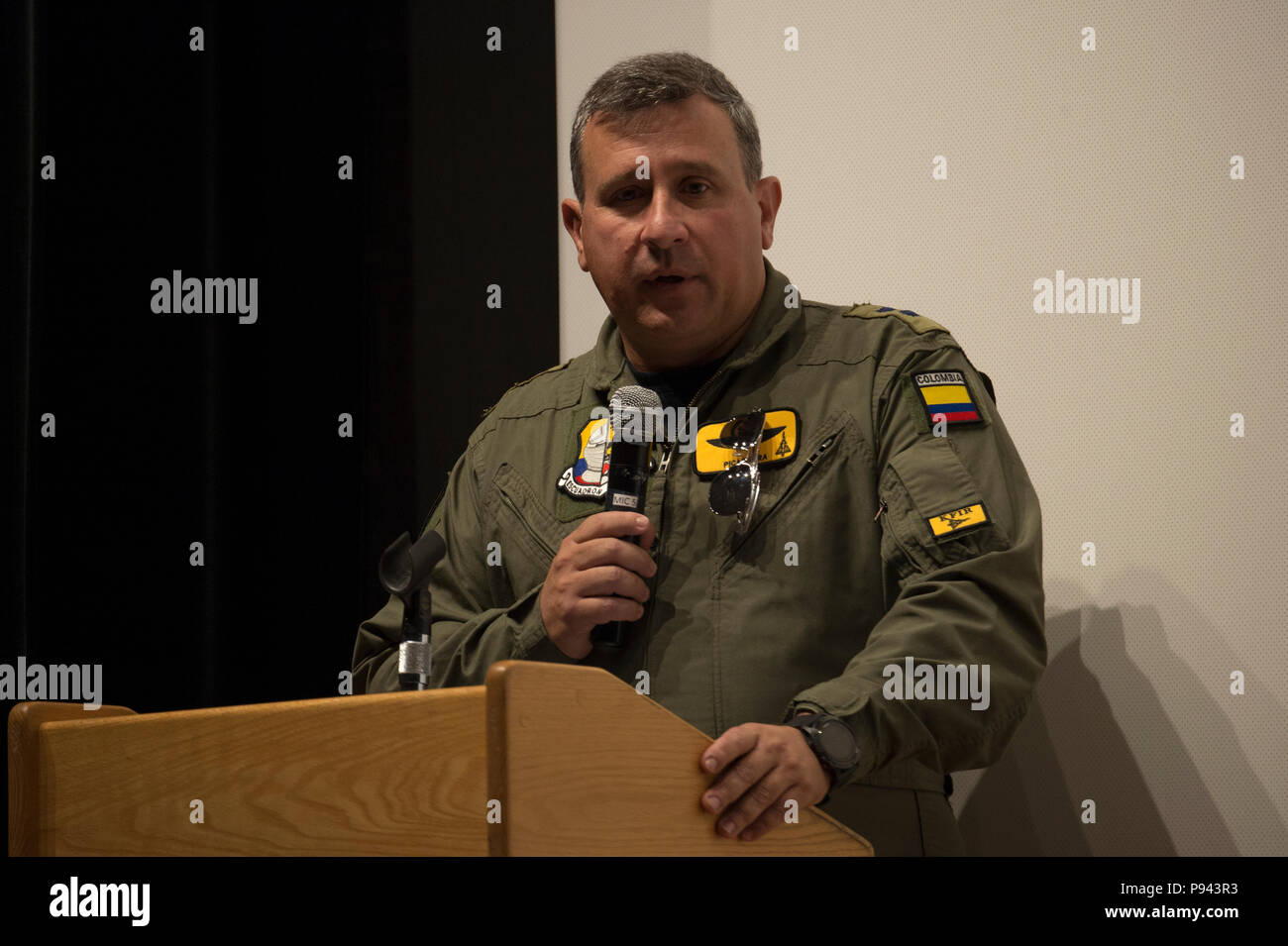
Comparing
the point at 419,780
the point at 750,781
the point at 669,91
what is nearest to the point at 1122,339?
the point at 669,91

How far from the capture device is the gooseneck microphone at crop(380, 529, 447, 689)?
4.58 feet

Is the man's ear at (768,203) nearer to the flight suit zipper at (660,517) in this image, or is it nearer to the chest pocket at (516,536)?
the flight suit zipper at (660,517)

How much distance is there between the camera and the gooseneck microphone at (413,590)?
140cm

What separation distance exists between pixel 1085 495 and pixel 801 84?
93cm

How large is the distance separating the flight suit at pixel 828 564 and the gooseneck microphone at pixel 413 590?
0.32 m

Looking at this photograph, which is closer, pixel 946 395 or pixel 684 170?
pixel 946 395

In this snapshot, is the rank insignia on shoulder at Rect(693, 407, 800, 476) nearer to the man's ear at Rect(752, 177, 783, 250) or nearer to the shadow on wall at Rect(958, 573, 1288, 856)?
the man's ear at Rect(752, 177, 783, 250)

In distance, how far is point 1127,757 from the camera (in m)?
2.12

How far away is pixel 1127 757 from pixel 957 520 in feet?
2.39

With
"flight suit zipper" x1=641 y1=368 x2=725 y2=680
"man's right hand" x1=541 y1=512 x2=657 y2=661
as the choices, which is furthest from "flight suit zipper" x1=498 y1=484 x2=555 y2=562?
"man's right hand" x1=541 y1=512 x2=657 y2=661

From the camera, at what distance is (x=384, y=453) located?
8.16ft

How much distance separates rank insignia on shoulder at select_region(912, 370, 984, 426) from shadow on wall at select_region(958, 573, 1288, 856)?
55 centimetres

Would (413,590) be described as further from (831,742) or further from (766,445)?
(766,445)

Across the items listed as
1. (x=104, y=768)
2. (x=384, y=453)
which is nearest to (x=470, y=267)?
(x=384, y=453)
